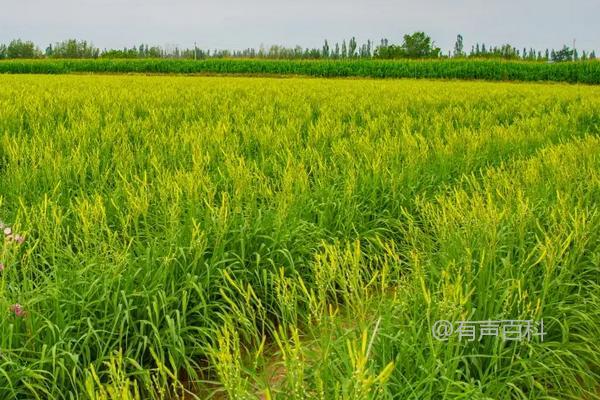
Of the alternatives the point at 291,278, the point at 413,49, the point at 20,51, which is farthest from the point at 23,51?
the point at 291,278

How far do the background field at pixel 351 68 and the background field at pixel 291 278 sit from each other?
32.7m

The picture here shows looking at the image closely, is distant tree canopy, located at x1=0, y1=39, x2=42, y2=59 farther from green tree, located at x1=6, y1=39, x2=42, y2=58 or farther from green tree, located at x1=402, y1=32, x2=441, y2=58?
green tree, located at x1=402, y1=32, x2=441, y2=58

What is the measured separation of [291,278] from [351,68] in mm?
38391

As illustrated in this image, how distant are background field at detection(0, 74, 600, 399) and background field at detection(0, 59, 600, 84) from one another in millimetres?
32724

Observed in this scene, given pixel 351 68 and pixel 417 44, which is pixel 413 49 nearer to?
pixel 417 44

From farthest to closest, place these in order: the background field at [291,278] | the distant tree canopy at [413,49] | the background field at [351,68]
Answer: the distant tree canopy at [413,49] → the background field at [351,68] → the background field at [291,278]

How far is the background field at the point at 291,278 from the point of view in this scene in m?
1.80

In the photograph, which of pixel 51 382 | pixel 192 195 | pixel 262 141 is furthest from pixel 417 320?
pixel 262 141

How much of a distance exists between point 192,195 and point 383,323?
5.47 feet

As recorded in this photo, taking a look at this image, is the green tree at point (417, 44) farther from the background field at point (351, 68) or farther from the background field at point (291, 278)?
the background field at point (291, 278)

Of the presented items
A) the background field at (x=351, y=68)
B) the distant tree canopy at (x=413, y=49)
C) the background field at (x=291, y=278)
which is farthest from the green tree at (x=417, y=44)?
the background field at (x=291, y=278)

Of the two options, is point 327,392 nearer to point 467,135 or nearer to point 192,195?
point 192,195

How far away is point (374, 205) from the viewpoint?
4.00 metres

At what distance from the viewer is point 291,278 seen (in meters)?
3.05
